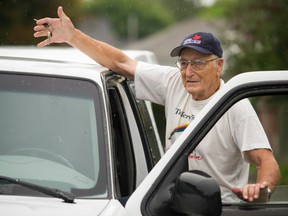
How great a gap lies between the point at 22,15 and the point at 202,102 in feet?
74.9

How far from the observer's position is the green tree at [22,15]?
25.8 m

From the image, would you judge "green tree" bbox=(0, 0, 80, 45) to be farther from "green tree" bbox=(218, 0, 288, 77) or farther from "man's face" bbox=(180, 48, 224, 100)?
"man's face" bbox=(180, 48, 224, 100)

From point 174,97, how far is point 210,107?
1144mm

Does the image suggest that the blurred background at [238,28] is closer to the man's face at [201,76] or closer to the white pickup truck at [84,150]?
the man's face at [201,76]

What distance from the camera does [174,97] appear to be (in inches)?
213

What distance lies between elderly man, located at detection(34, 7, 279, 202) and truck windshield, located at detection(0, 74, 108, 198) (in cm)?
49

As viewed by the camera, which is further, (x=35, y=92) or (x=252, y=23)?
(x=252, y=23)

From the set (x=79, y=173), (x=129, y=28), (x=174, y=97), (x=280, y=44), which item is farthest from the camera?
(x=129, y=28)

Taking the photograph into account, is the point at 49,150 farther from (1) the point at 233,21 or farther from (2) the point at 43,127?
(1) the point at 233,21

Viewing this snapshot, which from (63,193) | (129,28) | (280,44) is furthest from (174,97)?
(129,28)

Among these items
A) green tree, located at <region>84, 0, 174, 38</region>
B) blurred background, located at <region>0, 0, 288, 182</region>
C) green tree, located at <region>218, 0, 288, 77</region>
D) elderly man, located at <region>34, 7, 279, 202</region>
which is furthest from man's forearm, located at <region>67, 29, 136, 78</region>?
green tree, located at <region>84, 0, 174, 38</region>

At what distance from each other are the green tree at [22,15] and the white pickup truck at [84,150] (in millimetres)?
20395

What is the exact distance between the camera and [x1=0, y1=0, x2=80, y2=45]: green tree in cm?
2581

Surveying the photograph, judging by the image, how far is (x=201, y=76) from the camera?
5.18 meters
